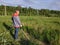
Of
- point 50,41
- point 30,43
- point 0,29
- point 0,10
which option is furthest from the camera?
point 0,10

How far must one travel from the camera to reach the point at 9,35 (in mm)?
16891

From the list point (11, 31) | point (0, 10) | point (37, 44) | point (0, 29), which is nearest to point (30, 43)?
point (37, 44)

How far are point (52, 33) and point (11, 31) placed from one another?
112 inches

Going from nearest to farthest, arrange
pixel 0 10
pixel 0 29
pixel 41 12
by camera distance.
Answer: pixel 0 29, pixel 0 10, pixel 41 12

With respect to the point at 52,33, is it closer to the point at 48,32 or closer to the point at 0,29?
the point at 48,32

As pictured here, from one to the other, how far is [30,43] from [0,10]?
52.4 m

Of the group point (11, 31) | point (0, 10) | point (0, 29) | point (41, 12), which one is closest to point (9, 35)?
point (11, 31)

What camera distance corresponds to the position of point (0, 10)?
2586 inches

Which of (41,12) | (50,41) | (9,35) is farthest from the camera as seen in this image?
(41,12)

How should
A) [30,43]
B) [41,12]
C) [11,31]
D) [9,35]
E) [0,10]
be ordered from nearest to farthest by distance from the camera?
[30,43]
[9,35]
[11,31]
[0,10]
[41,12]

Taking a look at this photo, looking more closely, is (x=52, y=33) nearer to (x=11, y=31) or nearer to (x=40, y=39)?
(x=40, y=39)

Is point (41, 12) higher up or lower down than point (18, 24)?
lower down

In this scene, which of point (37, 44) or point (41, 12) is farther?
point (41, 12)

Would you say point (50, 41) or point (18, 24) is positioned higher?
point (18, 24)
